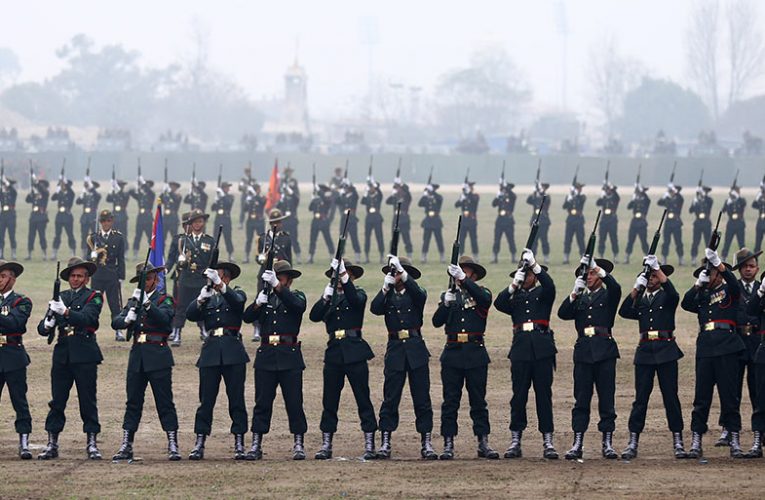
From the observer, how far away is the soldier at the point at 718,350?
561 inches

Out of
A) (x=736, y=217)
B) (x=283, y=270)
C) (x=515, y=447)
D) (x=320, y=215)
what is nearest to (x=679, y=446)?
(x=515, y=447)

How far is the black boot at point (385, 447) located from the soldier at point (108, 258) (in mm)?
7465

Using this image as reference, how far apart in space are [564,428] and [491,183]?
5379 centimetres

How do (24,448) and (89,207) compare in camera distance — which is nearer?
(24,448)

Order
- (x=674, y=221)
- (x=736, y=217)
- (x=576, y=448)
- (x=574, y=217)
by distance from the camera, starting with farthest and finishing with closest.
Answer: (x=574, y=217) < (x=736, y=217) < (x=674, y=221) < (x=576, y=448)

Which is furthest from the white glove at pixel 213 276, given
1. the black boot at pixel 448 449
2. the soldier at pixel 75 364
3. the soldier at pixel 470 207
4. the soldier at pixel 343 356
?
the soldier at pixel 470 207

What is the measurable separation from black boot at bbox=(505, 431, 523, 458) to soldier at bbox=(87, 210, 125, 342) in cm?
810

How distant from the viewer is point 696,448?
46.6 feet

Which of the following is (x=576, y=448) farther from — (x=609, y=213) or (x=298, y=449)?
(x=609, y=213)

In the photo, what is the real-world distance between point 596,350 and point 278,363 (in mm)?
2814

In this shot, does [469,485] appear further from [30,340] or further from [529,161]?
[529,161]

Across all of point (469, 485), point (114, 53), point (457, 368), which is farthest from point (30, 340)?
point (114, 53)

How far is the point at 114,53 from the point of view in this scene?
132 metres

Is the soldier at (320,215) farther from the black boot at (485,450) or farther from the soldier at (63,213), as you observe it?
the black boot at (485,450)
